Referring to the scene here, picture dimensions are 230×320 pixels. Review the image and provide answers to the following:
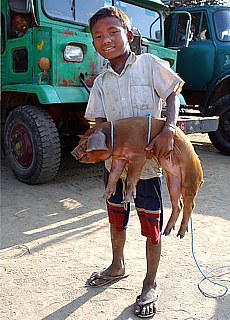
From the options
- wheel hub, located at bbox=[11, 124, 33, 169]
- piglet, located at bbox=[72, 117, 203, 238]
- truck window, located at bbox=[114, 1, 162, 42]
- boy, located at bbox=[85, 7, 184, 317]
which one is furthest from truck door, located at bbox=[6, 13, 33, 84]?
piglet, located at bbox=[72, 117, 203, 238]

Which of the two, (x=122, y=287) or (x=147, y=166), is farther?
(x=122, y=287)

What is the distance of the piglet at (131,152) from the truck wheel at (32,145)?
222 centimetres

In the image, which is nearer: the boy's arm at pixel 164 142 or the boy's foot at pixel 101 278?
the boy's arm at pixel 164 142

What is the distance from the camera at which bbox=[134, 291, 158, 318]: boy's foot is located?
1.95 meters

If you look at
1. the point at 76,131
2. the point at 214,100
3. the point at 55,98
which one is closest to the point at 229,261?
the point at 55,98

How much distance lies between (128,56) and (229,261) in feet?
5.25

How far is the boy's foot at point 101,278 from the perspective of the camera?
2.23m

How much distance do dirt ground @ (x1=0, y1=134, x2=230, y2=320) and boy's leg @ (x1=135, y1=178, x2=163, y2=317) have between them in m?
0.08

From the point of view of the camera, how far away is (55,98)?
3734 millimetres

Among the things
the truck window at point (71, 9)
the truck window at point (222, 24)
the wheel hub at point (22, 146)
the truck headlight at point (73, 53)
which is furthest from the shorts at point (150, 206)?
the truck window at point (222, 24)

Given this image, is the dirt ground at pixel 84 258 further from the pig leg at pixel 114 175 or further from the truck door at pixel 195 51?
the truck door at pixel 195 51

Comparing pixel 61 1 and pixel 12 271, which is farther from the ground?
pixel 61 1

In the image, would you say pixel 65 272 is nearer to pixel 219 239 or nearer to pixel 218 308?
pixel 218 308

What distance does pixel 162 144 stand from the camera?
1.63 m
